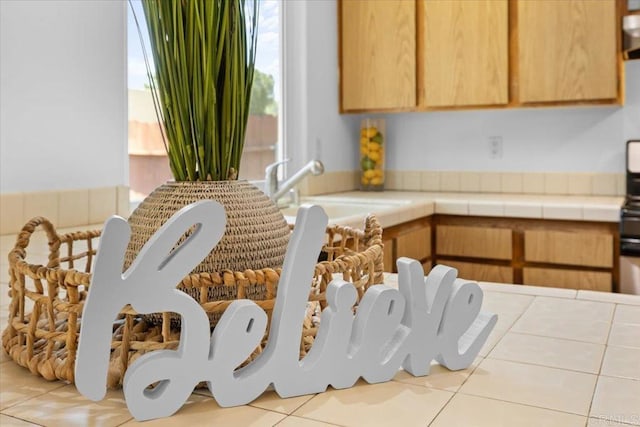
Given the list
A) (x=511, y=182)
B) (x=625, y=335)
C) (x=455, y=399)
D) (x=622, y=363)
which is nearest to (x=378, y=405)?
(x=455, y=399)

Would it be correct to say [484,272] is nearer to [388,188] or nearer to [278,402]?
[388,188]

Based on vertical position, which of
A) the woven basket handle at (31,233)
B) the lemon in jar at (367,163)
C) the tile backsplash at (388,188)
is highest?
the lemon in jar at (367,163)

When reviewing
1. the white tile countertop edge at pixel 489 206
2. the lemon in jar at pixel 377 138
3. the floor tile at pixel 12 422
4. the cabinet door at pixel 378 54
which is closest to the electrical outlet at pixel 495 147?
the white tile countertop edge at pixel 489 206

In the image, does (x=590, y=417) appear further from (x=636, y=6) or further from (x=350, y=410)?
(x=636, y=6)

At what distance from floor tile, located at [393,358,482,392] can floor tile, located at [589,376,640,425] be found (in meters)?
0.13

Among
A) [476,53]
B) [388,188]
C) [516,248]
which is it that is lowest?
[516,248]

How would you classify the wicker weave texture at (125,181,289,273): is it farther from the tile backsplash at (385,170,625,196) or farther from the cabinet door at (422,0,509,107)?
the tile backsplash at (385,170,625,196)

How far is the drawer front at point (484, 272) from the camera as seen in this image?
2.78m

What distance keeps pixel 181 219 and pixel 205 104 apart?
18cm

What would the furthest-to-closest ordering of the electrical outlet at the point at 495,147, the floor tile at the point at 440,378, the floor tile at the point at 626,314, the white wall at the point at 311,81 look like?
1. the electrical outlet at the point at 495,147
2. the white wall at the point at 311,81
3. the floor tile at the point at 626,314
4. the floor tile at the point at 440,378

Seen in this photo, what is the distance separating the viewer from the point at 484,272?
2.82 metres

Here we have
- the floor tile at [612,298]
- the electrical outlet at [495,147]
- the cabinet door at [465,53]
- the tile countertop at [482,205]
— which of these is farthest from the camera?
the electrical outlet at [495,147]

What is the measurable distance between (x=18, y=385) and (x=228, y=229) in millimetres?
257

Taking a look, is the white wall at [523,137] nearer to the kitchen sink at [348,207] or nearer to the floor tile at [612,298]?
the kitchen sink at [348,207]
